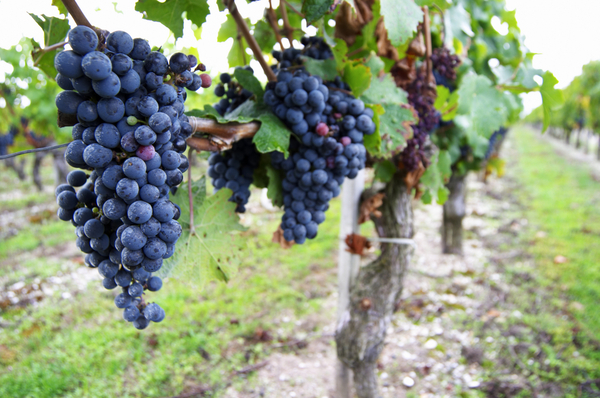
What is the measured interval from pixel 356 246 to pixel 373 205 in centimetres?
29

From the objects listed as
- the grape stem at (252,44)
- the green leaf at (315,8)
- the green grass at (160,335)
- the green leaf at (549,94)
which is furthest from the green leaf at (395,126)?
the green grass at (160,335)

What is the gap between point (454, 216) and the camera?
541 centimetres

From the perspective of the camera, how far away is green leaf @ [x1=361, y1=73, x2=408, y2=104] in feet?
5.18

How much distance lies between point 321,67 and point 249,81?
29 cm

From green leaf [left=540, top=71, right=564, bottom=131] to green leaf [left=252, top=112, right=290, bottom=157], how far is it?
1482 mm

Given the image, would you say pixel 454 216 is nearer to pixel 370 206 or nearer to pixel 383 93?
pixel 370 206

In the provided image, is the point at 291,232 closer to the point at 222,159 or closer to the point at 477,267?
the point at 222,159

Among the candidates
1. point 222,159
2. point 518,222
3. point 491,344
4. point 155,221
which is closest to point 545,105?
point 222,159

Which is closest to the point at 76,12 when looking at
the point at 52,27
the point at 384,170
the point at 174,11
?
the point at 52,27

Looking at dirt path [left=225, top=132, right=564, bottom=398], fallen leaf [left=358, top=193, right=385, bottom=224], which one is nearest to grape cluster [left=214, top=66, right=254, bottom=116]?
fallen leaf [left=358, top=193, right=385, bottom=224]

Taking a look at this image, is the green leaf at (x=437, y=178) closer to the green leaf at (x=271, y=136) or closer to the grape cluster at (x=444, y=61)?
the grape cluster at (x=444, y=61)

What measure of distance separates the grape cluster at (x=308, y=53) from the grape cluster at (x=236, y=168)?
358mm

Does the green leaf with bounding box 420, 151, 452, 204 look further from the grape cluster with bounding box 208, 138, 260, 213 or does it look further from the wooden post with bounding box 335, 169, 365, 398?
the grape cluster with bounding box 208, 138, 260, 213

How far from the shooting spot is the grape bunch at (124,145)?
0.82 metres
